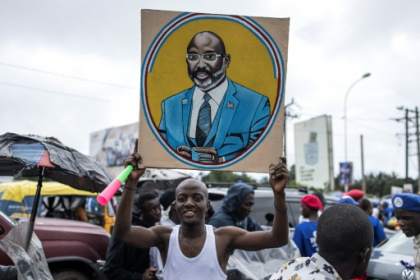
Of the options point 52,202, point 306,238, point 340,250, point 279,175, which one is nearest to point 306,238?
point 306,238

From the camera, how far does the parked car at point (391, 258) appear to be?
18.2ft

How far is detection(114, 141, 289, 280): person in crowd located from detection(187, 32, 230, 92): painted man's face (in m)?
0.57

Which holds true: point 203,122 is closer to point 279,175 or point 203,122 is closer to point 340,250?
point 279,175

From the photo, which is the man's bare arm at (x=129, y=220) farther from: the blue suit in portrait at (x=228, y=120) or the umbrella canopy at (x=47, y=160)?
the umbrella canopy at (x=47, y=160)

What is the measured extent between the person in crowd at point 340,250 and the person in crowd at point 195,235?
763mm

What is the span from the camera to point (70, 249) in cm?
657

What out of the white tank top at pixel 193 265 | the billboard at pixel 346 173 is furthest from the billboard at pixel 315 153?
the white tank top at pixel 193 265

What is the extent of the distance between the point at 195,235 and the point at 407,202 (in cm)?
195

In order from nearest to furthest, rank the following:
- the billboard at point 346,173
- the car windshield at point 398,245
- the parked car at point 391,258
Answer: the parked car at point 391,258
the car windshield at point 398,245
the billboard at point 346,173

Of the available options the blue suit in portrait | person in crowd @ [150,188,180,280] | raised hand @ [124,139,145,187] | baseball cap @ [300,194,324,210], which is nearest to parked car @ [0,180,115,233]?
person in crowd @ [150,188,180,280]

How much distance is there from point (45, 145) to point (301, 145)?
3282 cm

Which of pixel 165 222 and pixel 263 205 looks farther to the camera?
pixel 263 205

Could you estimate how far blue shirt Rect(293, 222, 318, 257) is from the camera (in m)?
5.45

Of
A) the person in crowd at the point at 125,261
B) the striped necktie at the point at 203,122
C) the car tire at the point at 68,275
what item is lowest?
the car tire at the point at 68,275
